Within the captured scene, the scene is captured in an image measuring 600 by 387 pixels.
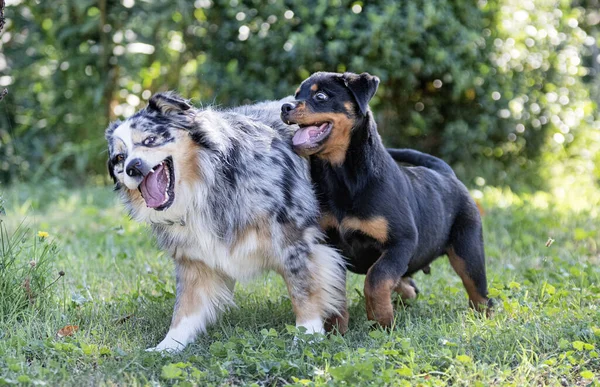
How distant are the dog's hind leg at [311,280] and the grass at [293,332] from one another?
17 cm

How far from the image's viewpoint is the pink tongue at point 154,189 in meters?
4.18

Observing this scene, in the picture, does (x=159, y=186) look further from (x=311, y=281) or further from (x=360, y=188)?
(x=360, y=188)

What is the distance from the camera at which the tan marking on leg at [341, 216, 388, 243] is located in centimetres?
450

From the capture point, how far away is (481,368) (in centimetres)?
374

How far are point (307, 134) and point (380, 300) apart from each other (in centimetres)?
104

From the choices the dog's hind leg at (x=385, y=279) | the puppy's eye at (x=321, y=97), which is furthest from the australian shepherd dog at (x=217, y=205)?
the puppy's eye at (x=321, y=97)

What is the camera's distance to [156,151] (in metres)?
4.16

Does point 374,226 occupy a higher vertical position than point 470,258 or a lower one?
higher

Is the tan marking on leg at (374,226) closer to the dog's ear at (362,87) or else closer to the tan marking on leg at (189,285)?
the dog's ear at (362,87)

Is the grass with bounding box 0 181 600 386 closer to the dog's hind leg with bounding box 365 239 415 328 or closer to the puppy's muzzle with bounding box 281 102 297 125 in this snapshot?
the dog's hind leg with bounding box 365 239 415 328

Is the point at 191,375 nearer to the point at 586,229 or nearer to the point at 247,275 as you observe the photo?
the point at 247,275

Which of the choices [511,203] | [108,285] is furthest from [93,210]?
[511,203]

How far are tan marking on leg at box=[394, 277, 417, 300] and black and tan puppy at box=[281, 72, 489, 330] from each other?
0.54 m

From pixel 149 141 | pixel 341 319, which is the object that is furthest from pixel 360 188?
pixel 149 141
